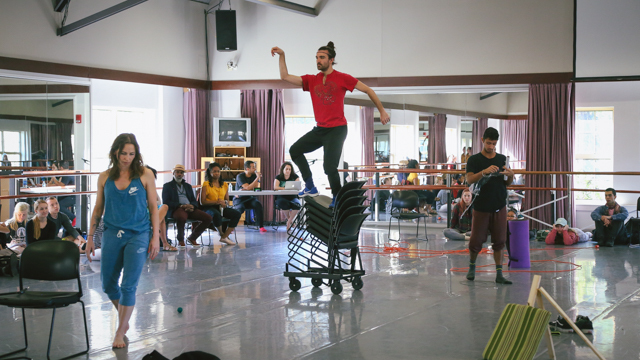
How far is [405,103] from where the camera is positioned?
11.3m

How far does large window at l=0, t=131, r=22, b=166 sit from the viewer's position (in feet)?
28.7

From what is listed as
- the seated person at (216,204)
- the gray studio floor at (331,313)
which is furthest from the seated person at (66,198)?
the gray studio floor at (331,313)

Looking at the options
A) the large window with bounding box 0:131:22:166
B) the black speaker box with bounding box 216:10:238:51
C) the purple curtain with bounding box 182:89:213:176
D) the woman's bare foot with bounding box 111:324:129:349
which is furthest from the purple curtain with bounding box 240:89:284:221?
the woman's bare foot with bounding box 111:324:129:349

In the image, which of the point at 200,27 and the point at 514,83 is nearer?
the point at 514,83

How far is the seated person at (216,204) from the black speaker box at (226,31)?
3.34 meters

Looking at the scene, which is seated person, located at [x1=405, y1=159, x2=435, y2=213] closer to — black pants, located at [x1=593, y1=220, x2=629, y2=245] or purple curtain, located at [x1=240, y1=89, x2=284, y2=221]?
purple curtain, located at [x1=240, y1=89, x2=284, y2=221]

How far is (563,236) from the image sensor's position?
898 cm

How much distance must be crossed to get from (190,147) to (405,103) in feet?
14.9

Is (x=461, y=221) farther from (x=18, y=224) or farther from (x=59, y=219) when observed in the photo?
(x=18, y=224)

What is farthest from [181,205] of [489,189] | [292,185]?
[489,189]

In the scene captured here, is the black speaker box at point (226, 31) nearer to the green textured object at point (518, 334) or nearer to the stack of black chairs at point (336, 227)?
the stack of black chairs at point (336, 227)

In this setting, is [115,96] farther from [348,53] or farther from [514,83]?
[514,83]

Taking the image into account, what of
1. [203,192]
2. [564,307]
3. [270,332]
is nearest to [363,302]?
[270,332]

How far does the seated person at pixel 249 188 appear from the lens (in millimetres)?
10742
